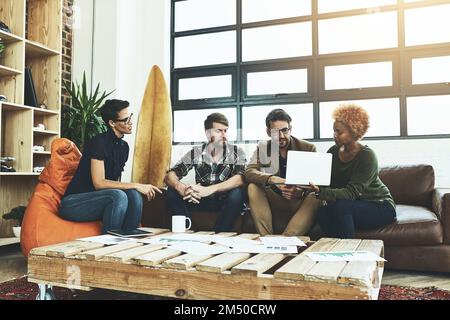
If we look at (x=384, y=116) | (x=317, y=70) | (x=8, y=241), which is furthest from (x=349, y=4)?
(x=8, y=241)

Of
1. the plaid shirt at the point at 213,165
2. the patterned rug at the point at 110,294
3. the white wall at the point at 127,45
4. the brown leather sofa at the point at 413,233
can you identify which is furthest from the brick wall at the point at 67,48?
the patterned rug at the point at 110,294

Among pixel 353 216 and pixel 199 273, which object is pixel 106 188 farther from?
pixel 353 216

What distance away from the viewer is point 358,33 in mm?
3773

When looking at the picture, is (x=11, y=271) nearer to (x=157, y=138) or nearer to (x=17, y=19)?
(x=157, y=138)

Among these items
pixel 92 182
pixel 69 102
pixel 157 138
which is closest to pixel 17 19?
pixel 69 102

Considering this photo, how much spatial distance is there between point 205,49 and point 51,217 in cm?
263

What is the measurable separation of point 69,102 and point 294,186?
2555mm

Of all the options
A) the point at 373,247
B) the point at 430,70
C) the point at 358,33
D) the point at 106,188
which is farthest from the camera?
the point at 358,33

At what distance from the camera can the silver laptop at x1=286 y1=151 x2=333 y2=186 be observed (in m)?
2.28

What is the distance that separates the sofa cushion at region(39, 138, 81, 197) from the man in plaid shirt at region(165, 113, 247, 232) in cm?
61

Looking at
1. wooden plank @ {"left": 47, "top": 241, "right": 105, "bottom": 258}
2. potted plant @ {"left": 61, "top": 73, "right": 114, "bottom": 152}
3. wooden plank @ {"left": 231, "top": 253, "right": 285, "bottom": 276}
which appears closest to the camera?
wooden plank @ {"left": 231, "top": 253, "right": 285, "bottom": 276}

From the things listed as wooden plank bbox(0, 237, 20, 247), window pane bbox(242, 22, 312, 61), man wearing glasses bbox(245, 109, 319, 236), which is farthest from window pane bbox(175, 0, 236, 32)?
wooden plank bbox(0, 237, 20, 247)

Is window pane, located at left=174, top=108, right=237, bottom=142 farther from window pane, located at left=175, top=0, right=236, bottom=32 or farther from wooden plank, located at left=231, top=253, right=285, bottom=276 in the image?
wooden plank, located at left=231, top=253, right=285, bottom=276

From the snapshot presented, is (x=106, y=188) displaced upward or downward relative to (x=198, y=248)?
upward
